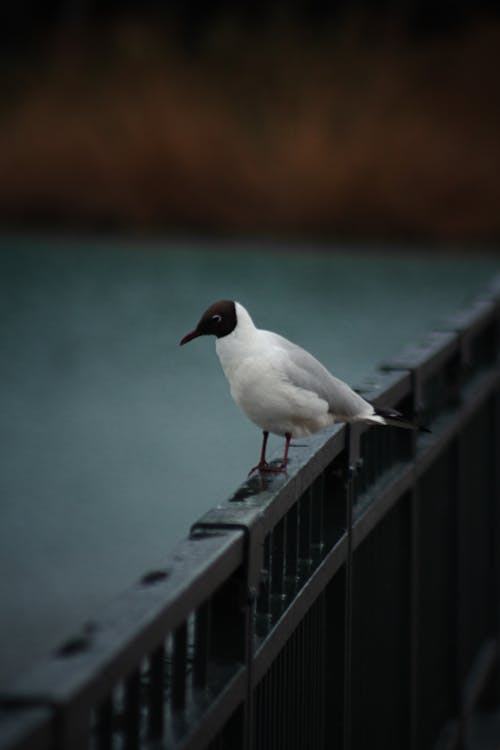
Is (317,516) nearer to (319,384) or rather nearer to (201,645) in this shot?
(319,384)

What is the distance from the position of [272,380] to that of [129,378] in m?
8.11

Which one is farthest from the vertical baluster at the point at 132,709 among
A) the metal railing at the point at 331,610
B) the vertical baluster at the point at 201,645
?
the vertical baluster at the point at 201,645

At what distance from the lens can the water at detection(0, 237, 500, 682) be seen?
690 cm

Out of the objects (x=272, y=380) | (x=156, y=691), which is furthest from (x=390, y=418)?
(x=156, y=691)

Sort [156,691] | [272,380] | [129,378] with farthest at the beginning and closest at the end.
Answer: [129,378] → [272,380] → [156,691]

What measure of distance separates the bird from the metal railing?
0.05 metres

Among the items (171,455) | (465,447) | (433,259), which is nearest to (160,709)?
(465,447)

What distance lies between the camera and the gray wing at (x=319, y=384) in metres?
2.35

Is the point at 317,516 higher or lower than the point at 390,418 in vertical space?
lower

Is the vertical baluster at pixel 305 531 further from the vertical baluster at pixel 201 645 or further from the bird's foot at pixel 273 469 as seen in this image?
the vertical baluster at pixel 201 645

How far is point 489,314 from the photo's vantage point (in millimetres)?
4152

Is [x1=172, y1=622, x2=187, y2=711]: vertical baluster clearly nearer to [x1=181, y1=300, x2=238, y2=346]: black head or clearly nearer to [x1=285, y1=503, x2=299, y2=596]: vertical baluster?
[x1=285, y1=503, x2=299, y2=596]: vertical baluster

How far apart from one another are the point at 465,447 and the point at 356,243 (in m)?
9.93

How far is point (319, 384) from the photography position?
93.9 inches
